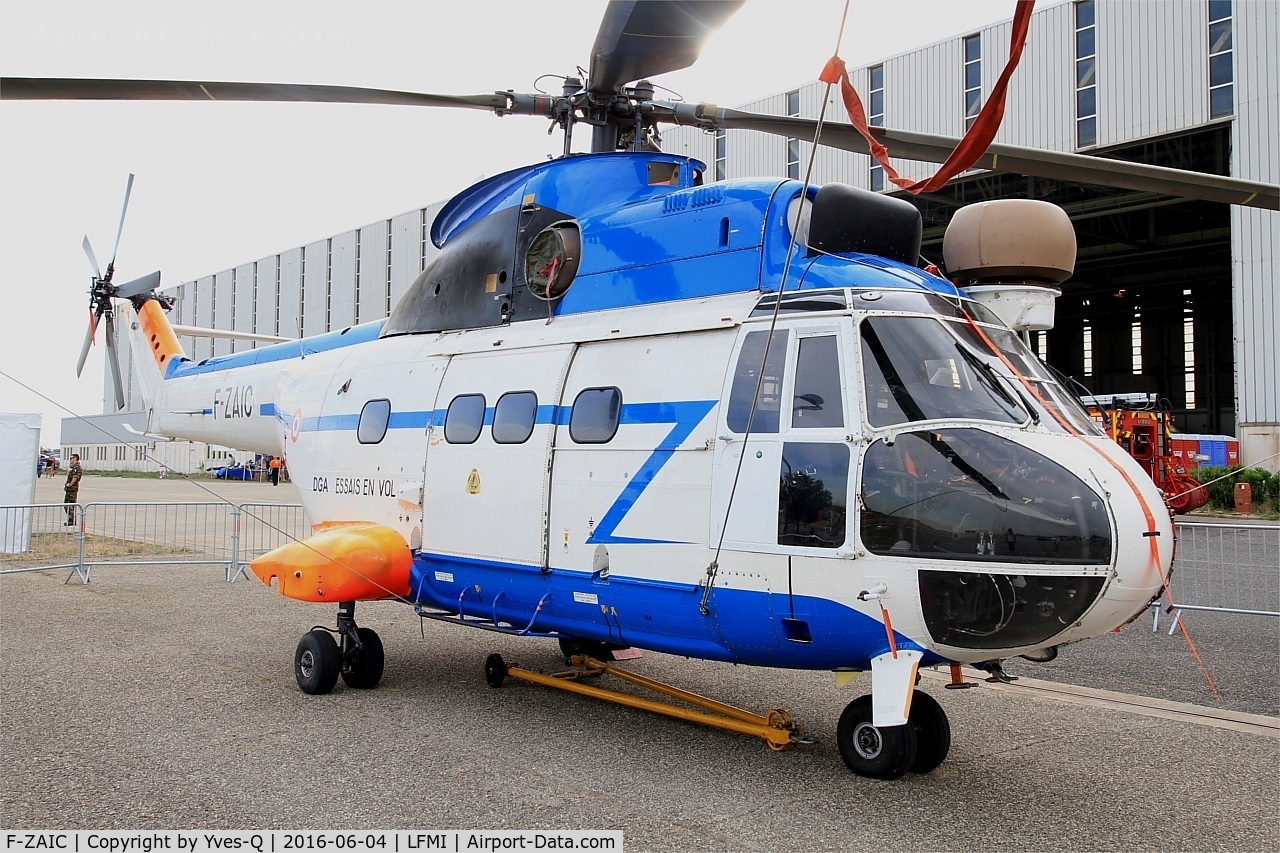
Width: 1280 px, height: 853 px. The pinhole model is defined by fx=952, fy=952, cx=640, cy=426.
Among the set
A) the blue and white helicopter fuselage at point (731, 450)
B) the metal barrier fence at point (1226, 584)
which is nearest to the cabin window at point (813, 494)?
the blue and white helicopter fuselage at point (731, 450)

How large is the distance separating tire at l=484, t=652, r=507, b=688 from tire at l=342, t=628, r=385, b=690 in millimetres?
851

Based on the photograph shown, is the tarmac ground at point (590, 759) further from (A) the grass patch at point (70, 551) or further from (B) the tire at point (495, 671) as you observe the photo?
(A) the grass patch at point (70, 551)

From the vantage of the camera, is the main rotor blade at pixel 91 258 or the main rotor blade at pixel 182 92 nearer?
the main rotor blade at pixel 182 92

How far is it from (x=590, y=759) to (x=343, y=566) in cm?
249

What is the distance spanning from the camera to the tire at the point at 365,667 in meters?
7.49

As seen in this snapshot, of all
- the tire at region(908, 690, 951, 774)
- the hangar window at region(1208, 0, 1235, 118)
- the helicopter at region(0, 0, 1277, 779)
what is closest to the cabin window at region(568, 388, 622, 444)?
the helicopter at region(0, 0, 1277, 779)

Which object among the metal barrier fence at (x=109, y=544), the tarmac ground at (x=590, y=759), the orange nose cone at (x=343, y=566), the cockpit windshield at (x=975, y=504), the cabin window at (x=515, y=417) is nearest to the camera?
the cockpit windshield at (x=975, y=504)

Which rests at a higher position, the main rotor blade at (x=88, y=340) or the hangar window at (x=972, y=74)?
the hangar window at (x=972, y=74)

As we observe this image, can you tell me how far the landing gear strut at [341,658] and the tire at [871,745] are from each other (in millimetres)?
3929

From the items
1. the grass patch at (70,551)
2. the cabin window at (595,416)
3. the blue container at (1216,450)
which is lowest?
the grass patch at (70,551)

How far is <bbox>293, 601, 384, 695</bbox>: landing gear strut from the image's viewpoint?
725cm

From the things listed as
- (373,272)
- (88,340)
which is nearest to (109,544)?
(88,340)

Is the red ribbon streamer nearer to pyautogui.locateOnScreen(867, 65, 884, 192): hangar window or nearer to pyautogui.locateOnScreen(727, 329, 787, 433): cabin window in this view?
pyautogui.locateOnScreen(727, 329, 787, 433): cabin window

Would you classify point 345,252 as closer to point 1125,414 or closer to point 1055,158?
point 1125,414
